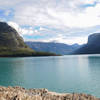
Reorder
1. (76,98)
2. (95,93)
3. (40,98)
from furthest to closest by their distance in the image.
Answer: (95,93), (76,98), (40,98)

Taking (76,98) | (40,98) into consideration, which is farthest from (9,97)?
(76,98)

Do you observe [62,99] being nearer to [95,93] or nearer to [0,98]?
[0,98]

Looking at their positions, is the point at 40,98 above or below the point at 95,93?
above

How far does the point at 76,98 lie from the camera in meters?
25.8

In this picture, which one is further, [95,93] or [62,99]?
[95,93]

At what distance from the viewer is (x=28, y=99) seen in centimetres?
2306

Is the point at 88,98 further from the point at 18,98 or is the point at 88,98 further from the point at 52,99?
the point at 18,98

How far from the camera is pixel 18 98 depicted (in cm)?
2241

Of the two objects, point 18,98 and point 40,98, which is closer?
point 18,98

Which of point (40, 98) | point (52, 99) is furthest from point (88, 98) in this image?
point (40, 98)

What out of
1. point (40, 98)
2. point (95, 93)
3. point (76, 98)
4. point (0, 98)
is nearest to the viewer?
point (0, 98)

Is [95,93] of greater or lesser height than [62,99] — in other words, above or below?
below

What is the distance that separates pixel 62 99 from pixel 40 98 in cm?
418

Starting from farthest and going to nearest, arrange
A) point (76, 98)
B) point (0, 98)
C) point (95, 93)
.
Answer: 1. point (95, 93)
2. point (76, 98)
3. point (0, 98)
